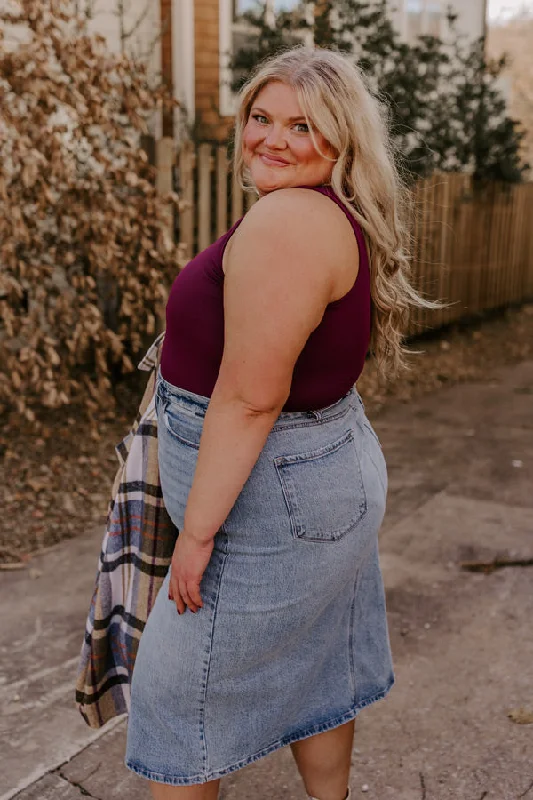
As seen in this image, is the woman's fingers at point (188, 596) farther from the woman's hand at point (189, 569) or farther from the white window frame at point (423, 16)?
the white window frame at point (423, 16)

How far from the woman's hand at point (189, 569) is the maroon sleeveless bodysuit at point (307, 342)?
0.29m

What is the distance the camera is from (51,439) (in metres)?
5.66

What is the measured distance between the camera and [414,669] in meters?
3.07

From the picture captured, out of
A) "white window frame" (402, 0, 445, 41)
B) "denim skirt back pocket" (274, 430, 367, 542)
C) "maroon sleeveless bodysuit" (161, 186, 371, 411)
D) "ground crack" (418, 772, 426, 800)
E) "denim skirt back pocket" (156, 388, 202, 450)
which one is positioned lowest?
"ground crack" (418, 772, 426, 800)

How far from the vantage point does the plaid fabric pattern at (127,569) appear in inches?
79.7

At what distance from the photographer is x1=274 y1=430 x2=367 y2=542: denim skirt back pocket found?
1.72m

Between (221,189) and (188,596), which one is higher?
(221,189)

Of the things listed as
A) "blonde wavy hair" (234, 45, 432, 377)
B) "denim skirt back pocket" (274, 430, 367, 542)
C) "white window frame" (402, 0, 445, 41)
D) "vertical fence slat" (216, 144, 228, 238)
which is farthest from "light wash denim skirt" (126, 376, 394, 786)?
"white window frame" (402, 0, 445, 41)

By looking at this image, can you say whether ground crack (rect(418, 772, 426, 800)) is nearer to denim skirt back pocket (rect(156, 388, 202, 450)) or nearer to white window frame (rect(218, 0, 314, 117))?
denim skirt back pocket (rect(156, 388, 202, 450))

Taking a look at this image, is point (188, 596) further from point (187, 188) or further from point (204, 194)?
point (204, 194)

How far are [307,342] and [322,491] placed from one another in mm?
290

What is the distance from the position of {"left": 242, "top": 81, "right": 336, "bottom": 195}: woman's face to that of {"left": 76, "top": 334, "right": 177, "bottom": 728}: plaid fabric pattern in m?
0.52

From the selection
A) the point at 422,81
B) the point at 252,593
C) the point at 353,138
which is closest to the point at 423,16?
the point at 422,81

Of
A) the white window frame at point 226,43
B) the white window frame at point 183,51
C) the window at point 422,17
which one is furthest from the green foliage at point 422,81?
the window at point 422,17
